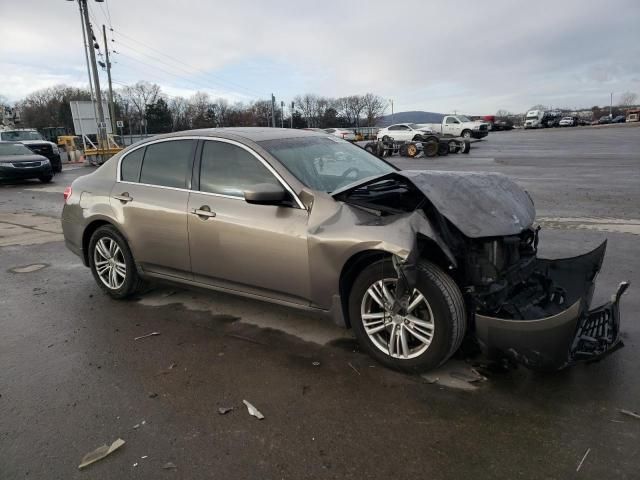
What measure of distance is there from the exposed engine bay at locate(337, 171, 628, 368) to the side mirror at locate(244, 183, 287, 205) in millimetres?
451

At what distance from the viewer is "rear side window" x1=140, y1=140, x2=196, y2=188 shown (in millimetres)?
4500

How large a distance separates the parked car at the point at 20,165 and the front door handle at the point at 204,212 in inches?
637

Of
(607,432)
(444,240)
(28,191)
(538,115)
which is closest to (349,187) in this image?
(444,240)

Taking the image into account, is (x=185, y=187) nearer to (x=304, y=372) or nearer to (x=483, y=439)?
(x=304, y=372)

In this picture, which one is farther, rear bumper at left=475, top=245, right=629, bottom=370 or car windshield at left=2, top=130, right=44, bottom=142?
car windshield at left=2, top=130, right=44, bottom=142

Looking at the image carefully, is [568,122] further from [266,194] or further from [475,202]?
[266,194]

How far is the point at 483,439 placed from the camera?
2691 millimetres

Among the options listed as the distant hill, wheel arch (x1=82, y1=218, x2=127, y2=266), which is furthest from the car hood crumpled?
the distant hill

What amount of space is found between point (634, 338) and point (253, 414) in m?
2.93

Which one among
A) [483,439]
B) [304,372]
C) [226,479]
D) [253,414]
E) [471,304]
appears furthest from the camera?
[304,372]

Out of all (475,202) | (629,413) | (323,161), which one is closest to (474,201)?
(475,202)

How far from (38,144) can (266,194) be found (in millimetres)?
22618

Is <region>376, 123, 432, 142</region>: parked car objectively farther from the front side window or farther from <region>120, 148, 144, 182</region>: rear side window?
the front side window

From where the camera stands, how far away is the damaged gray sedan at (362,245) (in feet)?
10.3
